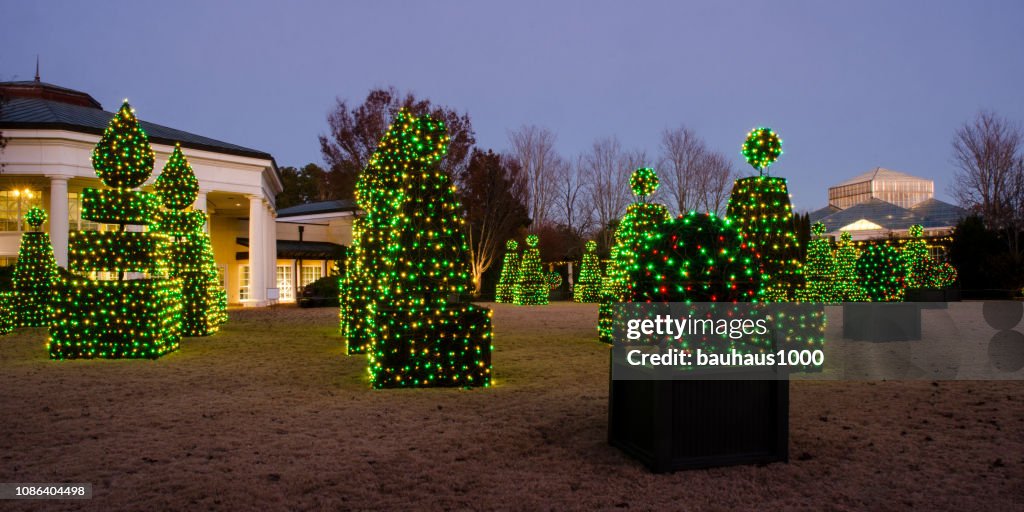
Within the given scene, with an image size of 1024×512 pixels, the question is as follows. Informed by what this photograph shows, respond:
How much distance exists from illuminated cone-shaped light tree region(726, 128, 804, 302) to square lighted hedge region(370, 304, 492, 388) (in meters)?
3.98

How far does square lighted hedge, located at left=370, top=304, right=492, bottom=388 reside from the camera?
807cm

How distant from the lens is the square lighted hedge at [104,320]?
10.9 m

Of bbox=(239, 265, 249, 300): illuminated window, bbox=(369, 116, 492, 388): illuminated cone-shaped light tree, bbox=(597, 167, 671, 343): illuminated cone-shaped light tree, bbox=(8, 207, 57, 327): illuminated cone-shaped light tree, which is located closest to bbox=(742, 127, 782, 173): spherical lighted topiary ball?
bbox=(597, 167, 671, 343): illuminated cone-shaped light tree

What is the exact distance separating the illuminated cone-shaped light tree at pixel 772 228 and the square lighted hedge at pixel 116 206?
10604 mm

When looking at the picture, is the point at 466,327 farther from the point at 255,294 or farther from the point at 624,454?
the point at 255,294

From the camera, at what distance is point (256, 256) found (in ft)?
84.0

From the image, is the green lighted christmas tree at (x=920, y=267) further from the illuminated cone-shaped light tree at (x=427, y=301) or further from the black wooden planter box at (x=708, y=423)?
the black wooden planter box at (x=708, y=423)

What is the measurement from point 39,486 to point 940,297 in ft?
99.7

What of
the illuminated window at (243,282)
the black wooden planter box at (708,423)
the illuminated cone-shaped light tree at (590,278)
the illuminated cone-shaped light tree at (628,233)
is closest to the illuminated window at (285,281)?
the illuminated window at (243,282)

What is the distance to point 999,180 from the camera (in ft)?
118

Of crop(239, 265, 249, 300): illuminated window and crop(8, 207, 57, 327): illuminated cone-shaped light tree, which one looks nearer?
crop(8, 207, 57, 327): illuminated cone-shaped light tree

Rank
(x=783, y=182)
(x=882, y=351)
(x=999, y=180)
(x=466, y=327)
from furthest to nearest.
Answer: (x=999, y=180) → (x=882, y=351) → (x=783, y=182) → (x=466, y=327)

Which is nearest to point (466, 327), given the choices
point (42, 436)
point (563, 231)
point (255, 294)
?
point (42, 436)

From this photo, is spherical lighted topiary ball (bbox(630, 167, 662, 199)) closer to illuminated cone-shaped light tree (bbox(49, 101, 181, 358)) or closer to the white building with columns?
illuminated cone-shaped light tree (bbox(49, 101, 181, 358))
